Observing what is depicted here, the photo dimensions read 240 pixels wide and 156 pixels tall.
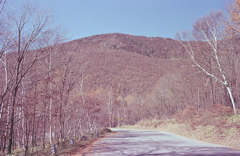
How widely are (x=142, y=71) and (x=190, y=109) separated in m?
88.7

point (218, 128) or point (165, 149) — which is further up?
point (218, 128)

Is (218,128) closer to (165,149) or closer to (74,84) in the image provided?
(165,149)

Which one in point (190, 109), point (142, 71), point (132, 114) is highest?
point (142, 71)

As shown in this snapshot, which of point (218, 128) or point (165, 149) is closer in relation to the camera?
point (165, 149)

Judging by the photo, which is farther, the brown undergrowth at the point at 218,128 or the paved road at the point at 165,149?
the brown undergrowth at the point at 218,128

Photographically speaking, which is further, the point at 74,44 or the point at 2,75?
the point at 74,44

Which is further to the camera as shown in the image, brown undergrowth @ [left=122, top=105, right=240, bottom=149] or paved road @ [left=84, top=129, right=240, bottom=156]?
brown undergrowth @ [left=122, top=105, right=240, bottom=149]

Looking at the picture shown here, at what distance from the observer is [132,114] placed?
72.3m

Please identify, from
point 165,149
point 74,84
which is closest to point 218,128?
point 165,149

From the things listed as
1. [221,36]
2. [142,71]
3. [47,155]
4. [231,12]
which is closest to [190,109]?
[221,36]

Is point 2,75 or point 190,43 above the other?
point 190,43

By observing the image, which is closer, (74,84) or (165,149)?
(165,149)

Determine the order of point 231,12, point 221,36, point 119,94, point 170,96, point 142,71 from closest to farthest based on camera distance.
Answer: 1. point 231,12
2. point 221,36
3. point 170,96
4. point 119,94
5. point 142,71

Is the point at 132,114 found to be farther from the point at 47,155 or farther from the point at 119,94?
the point at 47,155
